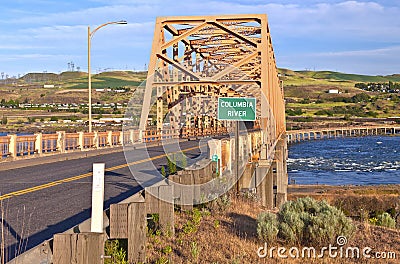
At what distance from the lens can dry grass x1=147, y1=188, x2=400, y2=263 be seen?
9359 millimetres

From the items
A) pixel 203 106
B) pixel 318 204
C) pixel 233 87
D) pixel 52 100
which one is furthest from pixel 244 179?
pixel 52 100

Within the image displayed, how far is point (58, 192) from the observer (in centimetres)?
1509

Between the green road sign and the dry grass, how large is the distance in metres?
2.03

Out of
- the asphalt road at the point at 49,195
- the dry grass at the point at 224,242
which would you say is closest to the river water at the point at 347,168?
the asphalt road at the point at 49,195

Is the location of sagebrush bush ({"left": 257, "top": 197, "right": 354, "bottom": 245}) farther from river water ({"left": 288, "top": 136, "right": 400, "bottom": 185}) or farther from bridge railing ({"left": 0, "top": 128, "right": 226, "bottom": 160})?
river water ({"left": 288, "top": 136, "right": 400, "bottom": 185})

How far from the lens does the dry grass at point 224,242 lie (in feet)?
30.7

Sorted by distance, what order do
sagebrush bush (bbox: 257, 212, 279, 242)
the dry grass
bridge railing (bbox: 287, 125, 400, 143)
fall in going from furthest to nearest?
bridge railing (bbox: 287, 125, 400, 143)
sagebrush bush (bbox: 257, 212, 279, 242)
the dry grass

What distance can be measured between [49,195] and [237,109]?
16.2 feet

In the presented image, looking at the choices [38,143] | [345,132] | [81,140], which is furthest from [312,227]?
[345,132]

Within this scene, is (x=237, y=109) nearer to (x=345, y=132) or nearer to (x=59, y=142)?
(x=59, y=142)

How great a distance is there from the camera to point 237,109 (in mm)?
13320

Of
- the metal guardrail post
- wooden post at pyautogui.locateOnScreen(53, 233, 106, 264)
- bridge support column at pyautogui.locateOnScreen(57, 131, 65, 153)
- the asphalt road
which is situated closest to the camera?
wooden post at pyautogui.locateOnScreen(53, 233, 106, 264)

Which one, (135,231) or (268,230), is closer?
(135,231)

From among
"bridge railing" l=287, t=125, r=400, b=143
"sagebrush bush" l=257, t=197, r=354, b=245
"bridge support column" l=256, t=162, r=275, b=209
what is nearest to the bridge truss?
"bridge support column" l=256, t=162, r=275, b=209
